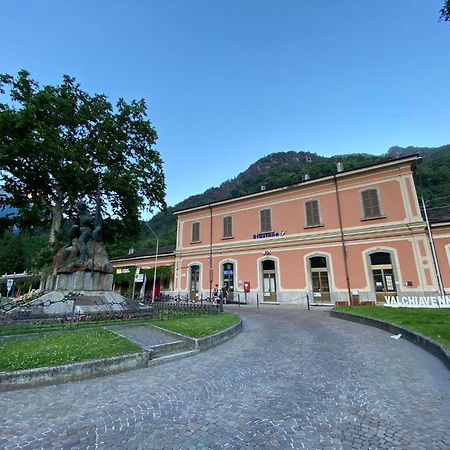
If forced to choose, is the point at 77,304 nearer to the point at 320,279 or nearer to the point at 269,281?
the point at 269,281

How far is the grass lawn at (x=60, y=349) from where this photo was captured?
182 inches

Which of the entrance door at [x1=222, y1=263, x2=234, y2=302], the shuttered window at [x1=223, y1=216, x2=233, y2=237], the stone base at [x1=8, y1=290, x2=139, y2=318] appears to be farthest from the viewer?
the shuttered window at [x1=223, y1=216, x2=233, y2=237]

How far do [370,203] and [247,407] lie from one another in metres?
18.4

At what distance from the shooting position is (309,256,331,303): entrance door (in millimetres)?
18953

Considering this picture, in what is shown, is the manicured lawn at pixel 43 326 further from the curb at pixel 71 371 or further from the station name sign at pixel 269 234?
the station name sign at pixel 269 234

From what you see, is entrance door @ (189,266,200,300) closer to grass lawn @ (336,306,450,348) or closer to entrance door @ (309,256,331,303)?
entrance door @ (309,256,331,303)

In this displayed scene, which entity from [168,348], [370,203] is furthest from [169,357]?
[370,203]

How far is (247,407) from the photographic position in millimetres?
3566

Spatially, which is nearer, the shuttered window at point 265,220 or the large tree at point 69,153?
the large tree at point 69,153

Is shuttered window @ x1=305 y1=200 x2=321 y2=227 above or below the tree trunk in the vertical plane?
above

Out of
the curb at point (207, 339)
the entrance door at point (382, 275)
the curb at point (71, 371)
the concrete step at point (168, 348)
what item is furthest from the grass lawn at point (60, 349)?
the entrance door at point (382, 275)

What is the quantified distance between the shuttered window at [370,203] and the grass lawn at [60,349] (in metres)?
17.8

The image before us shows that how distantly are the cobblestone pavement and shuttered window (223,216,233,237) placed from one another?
61.9ft


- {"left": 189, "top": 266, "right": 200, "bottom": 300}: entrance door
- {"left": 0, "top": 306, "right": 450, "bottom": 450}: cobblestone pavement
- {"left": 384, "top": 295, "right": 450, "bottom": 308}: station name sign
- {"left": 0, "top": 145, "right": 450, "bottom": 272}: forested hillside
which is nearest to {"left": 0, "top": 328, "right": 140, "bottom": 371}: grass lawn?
{"left": 0, "top": 306, "right": 450, "bottom": 450}: cobblestone pavement
